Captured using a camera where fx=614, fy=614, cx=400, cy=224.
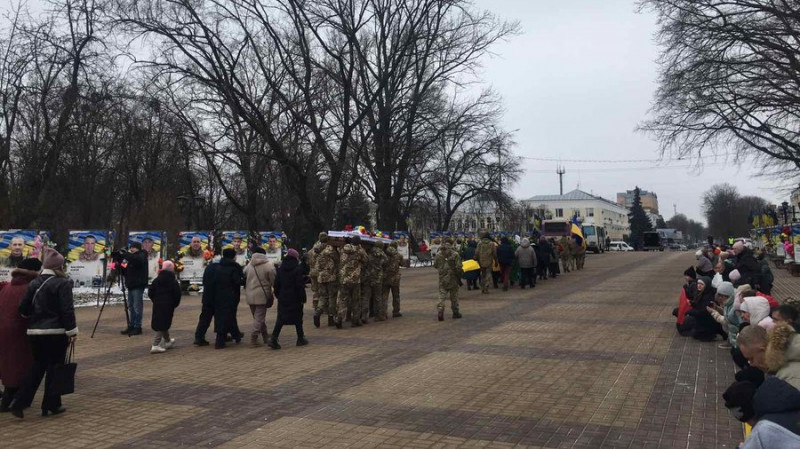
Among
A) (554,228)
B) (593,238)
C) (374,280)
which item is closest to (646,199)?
(593,238)

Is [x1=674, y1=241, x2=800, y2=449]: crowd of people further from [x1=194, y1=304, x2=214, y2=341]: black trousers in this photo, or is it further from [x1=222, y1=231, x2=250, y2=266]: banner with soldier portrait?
[x1=222, y1=231, x2=250, y2=266]: banner with soldier portrait

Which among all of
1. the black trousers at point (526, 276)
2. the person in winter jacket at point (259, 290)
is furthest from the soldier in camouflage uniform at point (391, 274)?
the black trousers at point (526, 276)

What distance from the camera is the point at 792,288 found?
1964 centimetres

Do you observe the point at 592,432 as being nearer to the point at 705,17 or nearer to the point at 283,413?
the point at 283,413

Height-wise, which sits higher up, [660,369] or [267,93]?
[267,93]

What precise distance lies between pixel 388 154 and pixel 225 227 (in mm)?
18831

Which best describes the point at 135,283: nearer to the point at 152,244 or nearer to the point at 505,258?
the point at 152,244

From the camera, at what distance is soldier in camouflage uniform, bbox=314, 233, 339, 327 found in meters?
12.1

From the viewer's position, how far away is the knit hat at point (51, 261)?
6.45 m

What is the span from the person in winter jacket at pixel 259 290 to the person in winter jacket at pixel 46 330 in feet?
13.4

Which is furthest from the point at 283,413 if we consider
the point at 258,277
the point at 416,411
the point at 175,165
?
the point at 175,165

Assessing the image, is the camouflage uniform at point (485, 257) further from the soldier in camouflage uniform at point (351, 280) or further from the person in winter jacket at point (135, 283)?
the person in winter jacket at point (135, 283)

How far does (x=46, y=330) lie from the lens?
6.18m

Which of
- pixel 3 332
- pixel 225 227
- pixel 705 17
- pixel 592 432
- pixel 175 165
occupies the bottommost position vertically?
pixel 592 432
